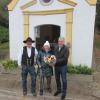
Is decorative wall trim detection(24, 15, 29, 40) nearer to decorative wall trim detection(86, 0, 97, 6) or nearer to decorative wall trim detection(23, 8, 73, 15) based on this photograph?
decorative wall trim detection(23, 8, 73, 15)

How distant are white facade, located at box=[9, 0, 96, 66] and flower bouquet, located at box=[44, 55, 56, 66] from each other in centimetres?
298

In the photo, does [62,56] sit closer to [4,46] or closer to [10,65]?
[10,65]

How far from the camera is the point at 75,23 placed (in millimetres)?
12320

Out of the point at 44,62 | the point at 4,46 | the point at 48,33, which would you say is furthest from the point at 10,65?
the point at 4,46

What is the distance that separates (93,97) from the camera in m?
9.88

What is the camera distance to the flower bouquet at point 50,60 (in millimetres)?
9492

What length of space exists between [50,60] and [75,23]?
126 inches

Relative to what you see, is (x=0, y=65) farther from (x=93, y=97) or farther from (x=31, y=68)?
(x=93, y=97)

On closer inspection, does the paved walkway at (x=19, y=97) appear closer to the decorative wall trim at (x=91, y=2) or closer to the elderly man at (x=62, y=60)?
the elderly man at (x=62, y=60)

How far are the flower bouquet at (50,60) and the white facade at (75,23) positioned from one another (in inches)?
117

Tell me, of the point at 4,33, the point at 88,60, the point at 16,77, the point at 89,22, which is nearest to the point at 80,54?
the point at 88,60

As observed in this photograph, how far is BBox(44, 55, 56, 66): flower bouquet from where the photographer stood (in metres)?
9.49

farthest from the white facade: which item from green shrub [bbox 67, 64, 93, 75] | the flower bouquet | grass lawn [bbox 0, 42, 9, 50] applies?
grass lawn [bbox 0, 42, 9, 50]

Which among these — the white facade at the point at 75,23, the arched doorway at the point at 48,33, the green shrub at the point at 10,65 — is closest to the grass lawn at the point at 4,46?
the arched doorway at the point at 48,33
